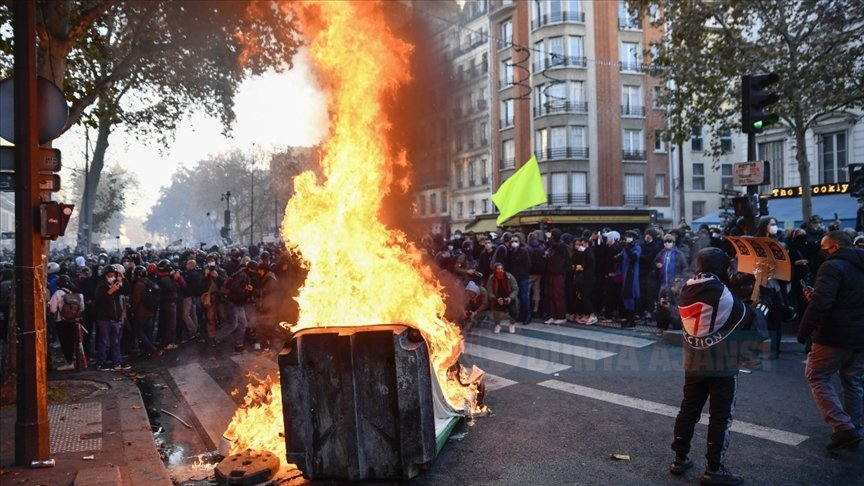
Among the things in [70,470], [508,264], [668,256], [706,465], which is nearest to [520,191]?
[508,264]

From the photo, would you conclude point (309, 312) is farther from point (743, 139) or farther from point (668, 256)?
point (743, 139)

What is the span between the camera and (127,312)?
10.9 metres

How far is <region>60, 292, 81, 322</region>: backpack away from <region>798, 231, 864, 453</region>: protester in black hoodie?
10042mm

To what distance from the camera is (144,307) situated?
34.6ft

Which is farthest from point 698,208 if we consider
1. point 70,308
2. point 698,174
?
point 70,308

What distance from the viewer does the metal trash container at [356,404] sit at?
4352 mm

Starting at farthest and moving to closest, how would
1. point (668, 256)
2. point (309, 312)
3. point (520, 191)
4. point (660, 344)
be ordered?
point (520, 191) → point (668, 256) → point (660, 344) → point (309, 312)

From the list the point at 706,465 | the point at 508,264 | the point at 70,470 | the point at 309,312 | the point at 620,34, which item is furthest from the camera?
the point at 620,34

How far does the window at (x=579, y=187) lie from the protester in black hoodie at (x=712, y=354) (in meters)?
32.0

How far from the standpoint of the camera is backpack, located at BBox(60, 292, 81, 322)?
9320mm

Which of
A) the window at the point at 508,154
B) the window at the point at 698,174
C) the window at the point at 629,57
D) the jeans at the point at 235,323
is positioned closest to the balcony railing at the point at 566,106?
the window at the point at 508,154

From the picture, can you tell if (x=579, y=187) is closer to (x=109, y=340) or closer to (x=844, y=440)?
(x=109, y=340)

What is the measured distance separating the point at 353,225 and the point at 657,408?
412 centimetres

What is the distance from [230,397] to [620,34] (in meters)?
35.5
